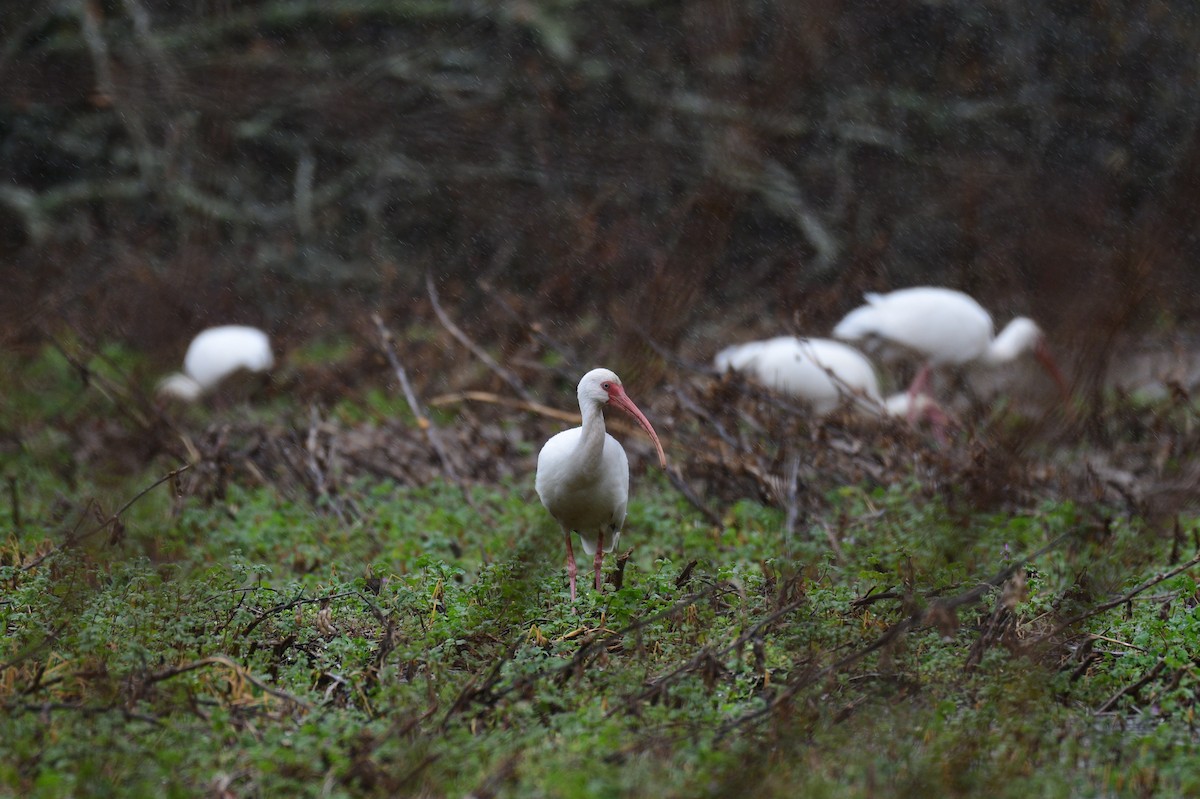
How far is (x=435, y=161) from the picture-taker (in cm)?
1102

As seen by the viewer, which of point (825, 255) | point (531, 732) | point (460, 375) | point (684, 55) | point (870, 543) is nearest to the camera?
point (531, 732)

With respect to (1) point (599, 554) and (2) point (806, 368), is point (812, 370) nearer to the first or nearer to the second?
(2) point (806, 368)

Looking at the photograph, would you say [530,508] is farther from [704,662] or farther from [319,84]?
[319,84]

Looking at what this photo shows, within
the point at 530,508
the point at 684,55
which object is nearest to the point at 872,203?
the point at 684,55

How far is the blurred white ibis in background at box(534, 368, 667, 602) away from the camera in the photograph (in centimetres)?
461

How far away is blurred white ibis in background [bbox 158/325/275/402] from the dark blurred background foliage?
1.34 m

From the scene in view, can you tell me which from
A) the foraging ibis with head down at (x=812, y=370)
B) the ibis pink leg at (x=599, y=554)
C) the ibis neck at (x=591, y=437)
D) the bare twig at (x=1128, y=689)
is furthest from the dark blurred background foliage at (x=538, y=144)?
the bare twig at (x=1128, y=689)

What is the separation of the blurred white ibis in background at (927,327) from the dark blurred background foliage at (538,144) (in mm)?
1727

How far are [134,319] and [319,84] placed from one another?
2.52 metres

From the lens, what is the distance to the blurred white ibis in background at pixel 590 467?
4613 millimetres

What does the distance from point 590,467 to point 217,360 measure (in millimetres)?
4546

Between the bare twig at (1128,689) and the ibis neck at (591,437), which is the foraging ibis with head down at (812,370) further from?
the bare twig at (1128,689)

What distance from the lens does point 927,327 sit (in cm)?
797

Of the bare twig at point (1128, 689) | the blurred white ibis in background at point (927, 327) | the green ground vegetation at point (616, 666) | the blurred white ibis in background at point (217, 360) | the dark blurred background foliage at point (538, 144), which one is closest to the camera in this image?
the green ground vegetation at point (616, 666)
